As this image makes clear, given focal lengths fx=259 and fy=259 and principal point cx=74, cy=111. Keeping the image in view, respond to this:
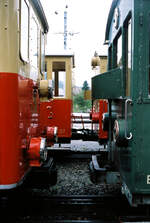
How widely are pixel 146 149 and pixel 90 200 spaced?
1652mm

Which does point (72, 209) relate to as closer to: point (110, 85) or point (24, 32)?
point (110, 85)

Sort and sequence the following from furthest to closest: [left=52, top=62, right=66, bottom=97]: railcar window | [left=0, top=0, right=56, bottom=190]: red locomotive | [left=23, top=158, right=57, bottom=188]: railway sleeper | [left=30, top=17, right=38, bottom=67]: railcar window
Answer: [left=52, top=62, right=66, bottom=97]: railcar window, [left=30, top=17, right=38, bottom=67]: railcar window, [left=23, top=158, right=57, bottom=188]: railway sleeper, [left=0, top=0, right=56, bottom=190]: red locomotive

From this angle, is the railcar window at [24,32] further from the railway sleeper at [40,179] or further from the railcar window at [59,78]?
the railcar window at [59,78]

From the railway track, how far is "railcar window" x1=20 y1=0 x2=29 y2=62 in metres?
1.77

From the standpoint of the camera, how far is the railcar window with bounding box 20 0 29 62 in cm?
321

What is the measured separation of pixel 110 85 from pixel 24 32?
135 centimetres

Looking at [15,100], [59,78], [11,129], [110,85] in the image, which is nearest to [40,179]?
[11,129]

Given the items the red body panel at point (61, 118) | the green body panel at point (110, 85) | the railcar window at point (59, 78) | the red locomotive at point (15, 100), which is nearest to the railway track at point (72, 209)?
the red locomotive at point (15, 100)

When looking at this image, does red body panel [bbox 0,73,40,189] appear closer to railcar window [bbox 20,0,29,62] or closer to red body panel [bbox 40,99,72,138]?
railcar window [bbox 20,0,29,62]

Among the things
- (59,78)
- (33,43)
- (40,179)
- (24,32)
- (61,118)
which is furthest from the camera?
(59,78)

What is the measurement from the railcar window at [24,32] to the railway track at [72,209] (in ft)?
5.82

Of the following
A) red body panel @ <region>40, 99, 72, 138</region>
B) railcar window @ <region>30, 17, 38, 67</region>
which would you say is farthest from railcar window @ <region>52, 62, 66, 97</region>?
railcar window @ <region>30, 17, 38, 67</region>

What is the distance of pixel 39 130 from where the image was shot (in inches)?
177

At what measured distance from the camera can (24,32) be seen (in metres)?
3.35
